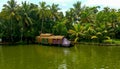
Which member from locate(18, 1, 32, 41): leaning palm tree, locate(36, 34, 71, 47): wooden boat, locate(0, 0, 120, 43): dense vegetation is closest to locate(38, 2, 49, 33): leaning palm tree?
locate(0, 0, 120, 43): dense vegetation

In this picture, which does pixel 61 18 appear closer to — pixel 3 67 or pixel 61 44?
pixel 61 44

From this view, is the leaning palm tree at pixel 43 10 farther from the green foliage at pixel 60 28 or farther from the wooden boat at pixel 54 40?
the wooden boat at pixel 54 40

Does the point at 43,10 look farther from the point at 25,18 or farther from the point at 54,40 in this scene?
the point at 54,40

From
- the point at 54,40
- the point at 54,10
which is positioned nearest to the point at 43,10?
the point at 54,10

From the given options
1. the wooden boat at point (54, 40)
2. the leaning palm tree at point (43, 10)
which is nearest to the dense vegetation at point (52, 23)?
the leaning palm tree at point (43, 10)

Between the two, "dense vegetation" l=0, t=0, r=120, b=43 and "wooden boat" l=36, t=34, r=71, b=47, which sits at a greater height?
"dense vegetation" l=0, t=0, r=120, b=43

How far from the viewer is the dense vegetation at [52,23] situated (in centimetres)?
3803

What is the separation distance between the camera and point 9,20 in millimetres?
39406

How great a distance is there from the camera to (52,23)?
42.9m

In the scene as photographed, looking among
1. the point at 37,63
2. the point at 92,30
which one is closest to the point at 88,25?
the point at 92,30

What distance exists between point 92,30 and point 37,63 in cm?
1837

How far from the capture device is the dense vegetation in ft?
125

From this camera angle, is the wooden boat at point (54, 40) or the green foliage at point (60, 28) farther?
the green foliage at point (60, 28)

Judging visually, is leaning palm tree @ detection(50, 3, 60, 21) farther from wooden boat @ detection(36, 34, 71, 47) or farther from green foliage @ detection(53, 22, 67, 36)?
wooden boat @ detection(36, 34, 71, 47)
